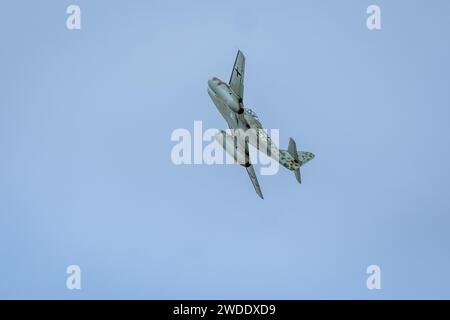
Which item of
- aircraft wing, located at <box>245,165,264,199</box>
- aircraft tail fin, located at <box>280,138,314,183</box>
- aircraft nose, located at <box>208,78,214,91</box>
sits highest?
aircraft nose, located at <box>208,78,214,91</box>

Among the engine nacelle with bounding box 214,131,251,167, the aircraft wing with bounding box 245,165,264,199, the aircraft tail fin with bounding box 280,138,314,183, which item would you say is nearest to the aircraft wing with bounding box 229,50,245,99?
the engine nacelle with bounding box 214,131,251,167

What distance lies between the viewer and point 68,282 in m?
105

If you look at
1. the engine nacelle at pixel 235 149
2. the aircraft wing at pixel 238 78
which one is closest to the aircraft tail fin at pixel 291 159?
the engine nacelle at pixel 235 149

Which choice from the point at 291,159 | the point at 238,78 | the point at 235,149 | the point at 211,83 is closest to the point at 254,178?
the point at 235,149

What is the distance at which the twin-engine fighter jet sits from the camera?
108 m

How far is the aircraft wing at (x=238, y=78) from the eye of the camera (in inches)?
4281

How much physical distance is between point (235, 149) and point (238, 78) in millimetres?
9895

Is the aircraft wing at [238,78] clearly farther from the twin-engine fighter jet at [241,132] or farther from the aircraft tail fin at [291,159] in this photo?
the aircraft tail fin at [291,159]

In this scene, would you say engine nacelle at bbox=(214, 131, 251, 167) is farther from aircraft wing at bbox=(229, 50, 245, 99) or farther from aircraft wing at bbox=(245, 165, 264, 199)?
aircraft wing at bbox=(229, 50, 245, 99)

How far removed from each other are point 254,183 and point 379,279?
849 inches


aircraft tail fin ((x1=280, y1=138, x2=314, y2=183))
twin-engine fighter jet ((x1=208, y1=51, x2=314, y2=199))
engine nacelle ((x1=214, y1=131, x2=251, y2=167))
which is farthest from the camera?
aircraft tail fin ((x1=280, y1=138, x2=314, y2=183))

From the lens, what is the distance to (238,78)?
109 meters

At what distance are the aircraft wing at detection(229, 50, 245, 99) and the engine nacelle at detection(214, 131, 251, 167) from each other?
6.66 meters
